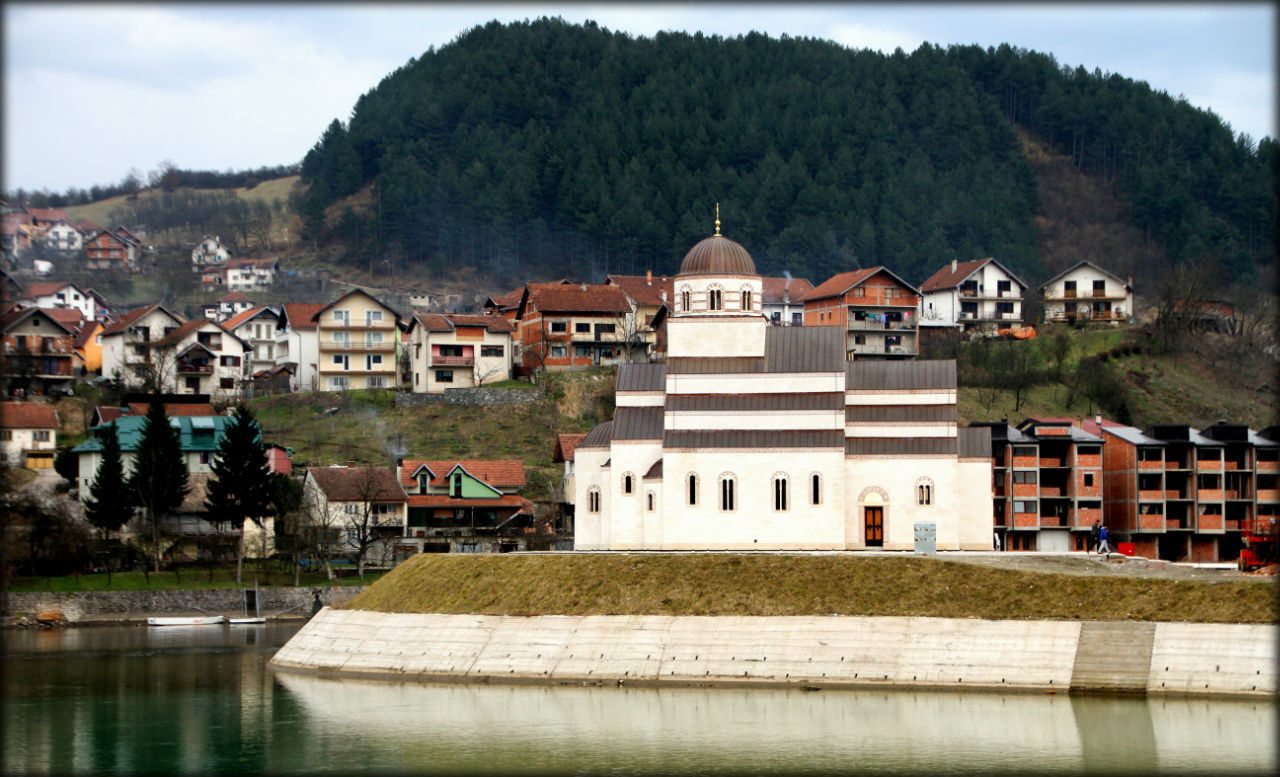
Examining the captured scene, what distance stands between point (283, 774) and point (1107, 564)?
2669 cm

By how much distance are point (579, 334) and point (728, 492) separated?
132 feet

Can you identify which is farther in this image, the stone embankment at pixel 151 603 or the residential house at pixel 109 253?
the residential house at pixel 109 253

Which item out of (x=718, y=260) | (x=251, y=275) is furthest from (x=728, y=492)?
(x=251, y=275)

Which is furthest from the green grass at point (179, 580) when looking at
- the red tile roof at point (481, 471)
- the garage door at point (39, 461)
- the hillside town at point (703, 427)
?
the garage door at point (39, 461)

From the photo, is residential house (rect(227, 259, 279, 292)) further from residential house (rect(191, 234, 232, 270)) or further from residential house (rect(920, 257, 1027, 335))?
residential house (rect(920, 257, 1027, 335))

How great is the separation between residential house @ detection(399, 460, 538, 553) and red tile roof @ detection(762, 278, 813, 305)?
34.1 meters

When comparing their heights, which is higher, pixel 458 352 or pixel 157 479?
pixel 458 352

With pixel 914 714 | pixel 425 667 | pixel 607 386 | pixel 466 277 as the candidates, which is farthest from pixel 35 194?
pixel 914 714

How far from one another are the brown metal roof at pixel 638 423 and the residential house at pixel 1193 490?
827 inches

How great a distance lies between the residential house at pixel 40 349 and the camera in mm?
88125

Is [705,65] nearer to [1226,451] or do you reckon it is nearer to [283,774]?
[1226,451]

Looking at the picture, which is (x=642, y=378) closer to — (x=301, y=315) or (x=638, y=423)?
(x=638, y=423)

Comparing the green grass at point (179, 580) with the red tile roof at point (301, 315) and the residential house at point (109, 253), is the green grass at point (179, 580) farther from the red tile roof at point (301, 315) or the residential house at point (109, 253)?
the residential house at point (109, 253)

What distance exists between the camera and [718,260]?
57312mm
